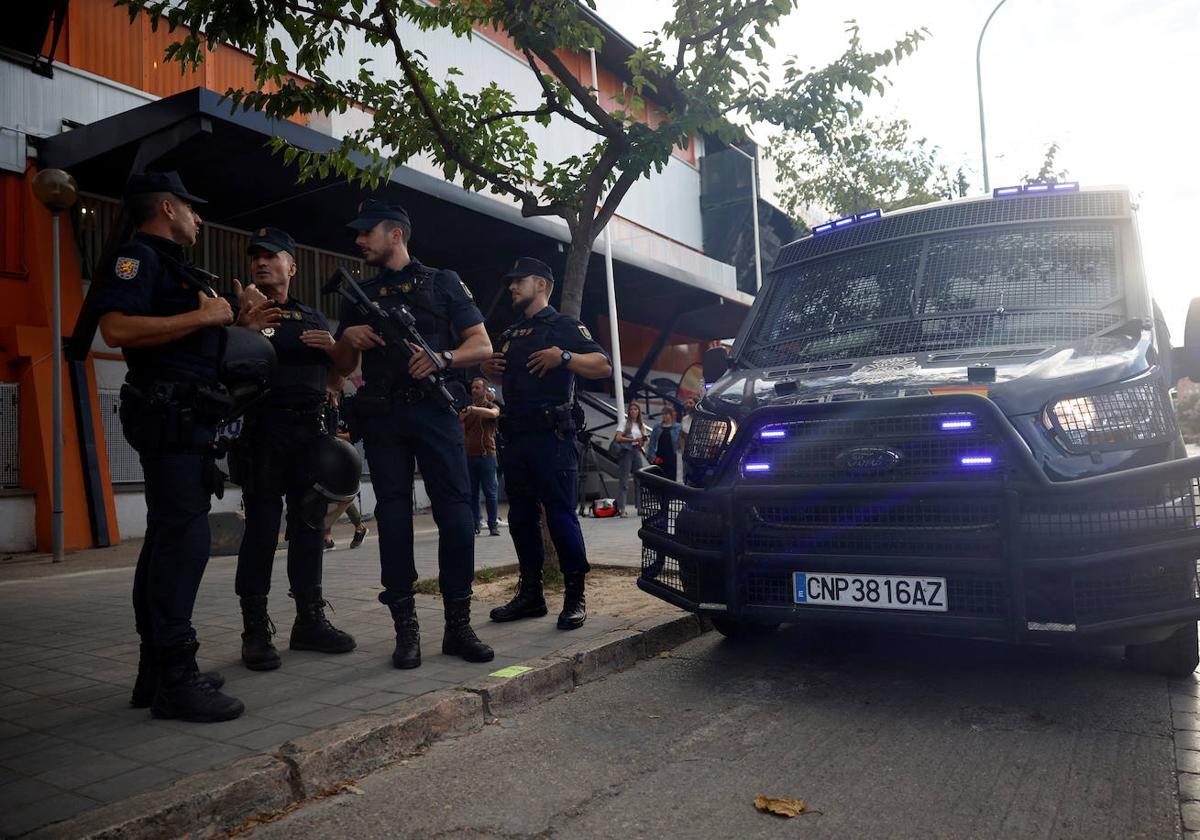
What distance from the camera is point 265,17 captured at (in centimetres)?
471

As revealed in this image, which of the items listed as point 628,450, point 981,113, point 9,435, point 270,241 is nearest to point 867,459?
point 270,241

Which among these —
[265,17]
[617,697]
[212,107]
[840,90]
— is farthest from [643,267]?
[617,697]

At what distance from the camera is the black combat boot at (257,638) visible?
404cm

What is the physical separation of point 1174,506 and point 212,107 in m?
10.2

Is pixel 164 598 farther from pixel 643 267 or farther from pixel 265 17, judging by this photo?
pixel 643 267

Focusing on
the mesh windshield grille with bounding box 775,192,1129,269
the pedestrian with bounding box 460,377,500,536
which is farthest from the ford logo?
the pedestrian with bounding box 460,377,500,536

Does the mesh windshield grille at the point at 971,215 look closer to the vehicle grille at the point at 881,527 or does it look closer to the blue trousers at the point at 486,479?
the vehicle grille at the point at 881,527

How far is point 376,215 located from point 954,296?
2.95 meters

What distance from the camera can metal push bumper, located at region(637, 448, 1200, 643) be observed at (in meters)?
3.14

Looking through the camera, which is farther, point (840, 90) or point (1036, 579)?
point (840, 90)

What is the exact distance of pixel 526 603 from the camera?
5.06 metres

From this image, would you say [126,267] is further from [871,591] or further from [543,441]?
[871,591]

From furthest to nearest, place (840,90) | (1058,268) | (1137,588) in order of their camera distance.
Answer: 1. (840,90)
2. (1058,268)
3. (1137,588)

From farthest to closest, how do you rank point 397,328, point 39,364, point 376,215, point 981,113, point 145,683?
1. point 981,113
2. point 39,364
3. point 376,215
4. point 397,328
5. point 145,683
